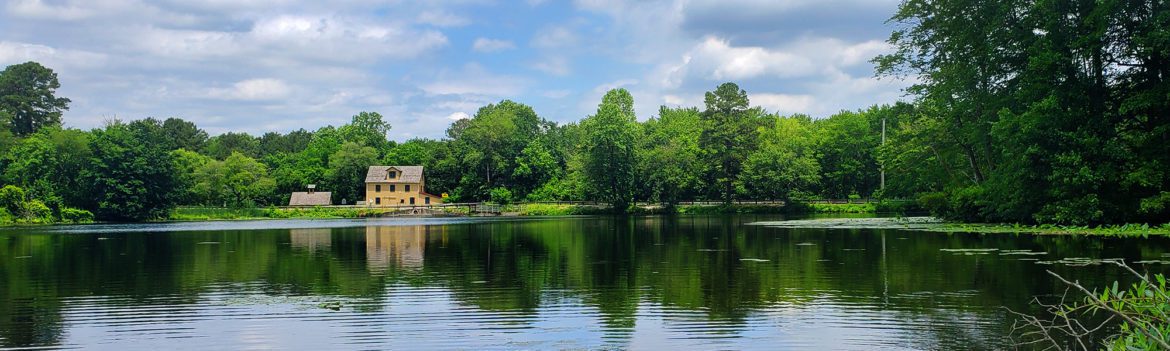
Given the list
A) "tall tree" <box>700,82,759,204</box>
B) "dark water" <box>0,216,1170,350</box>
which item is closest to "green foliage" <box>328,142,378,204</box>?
"tall tree" <box>700,82,759,204</box>

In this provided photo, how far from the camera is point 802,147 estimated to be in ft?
301

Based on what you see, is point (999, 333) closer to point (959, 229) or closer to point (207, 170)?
point (959, 229)

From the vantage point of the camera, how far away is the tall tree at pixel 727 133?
89.9 metres

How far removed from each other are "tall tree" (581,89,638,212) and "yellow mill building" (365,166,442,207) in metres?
30.9

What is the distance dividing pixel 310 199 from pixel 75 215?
1124 inches

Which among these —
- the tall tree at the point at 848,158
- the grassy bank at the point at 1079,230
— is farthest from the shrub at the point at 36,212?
the grassy bank at the point at 1079,230

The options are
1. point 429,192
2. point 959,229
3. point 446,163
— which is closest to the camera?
point 959,229

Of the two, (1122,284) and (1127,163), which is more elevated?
(1127,163)

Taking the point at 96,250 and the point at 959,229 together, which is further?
the point at 959,229

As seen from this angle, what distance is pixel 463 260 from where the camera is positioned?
27.5 m

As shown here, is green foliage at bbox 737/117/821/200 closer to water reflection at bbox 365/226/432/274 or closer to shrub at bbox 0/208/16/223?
water reflection at bbox 365/226/432/274

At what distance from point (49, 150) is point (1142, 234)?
9003 cm

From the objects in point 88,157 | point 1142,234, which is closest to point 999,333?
point 1142,234

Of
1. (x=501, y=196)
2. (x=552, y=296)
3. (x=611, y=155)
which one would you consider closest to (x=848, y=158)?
(x=611, y=155)
